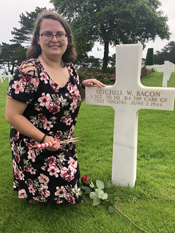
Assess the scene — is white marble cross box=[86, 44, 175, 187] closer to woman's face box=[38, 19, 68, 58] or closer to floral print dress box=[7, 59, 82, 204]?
floral print dress box=[7, 59, 82, 204]

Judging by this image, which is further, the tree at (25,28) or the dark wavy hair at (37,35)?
the tree at (25,28)

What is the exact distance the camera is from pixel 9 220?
6.06 ft

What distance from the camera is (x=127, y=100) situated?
1.98 metres

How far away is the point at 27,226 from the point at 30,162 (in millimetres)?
593

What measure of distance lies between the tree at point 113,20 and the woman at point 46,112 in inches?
547

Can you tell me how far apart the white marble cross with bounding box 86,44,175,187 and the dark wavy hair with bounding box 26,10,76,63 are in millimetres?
427

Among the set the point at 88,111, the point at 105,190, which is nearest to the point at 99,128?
the point at 88,111

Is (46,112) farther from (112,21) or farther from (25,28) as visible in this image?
(25,28)

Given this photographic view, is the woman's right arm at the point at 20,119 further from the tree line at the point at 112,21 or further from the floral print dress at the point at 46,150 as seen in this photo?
the tree line at the point at 112,21

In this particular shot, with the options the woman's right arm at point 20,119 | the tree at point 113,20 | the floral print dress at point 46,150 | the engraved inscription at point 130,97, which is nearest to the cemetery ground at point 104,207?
the floral print dress at point 46,150

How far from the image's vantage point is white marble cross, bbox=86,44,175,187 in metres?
1.83

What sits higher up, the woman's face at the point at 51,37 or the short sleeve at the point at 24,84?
the woman's face at the point at 51,37

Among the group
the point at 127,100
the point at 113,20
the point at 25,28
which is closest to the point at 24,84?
the point at 127,100

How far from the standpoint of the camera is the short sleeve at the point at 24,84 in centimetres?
149
